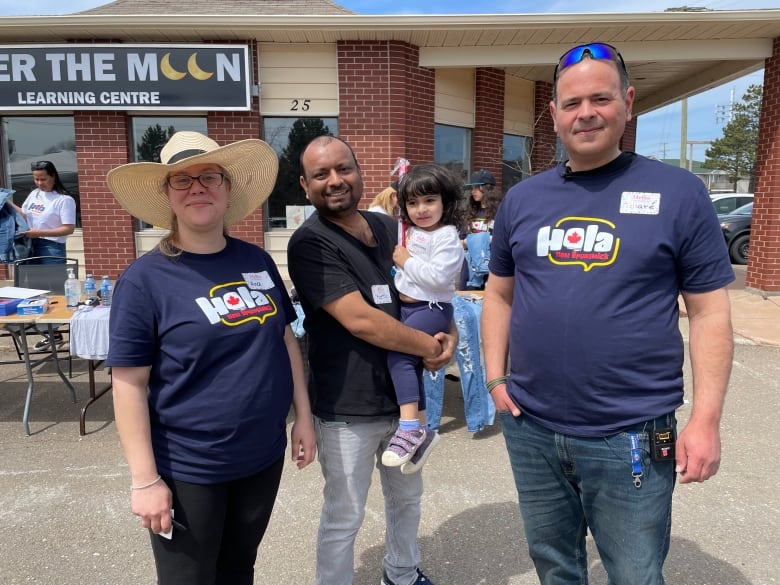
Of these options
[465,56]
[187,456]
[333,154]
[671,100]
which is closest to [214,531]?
[187,456]

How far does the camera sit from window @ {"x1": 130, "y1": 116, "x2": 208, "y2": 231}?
8.15 m

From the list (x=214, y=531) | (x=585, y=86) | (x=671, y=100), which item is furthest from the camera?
(x=671, y=100)

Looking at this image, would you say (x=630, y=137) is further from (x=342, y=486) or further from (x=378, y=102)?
(x=342, y=486)

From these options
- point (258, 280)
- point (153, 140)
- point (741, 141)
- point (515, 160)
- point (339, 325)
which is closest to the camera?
point (258, 280)

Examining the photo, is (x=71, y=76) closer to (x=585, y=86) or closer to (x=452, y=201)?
(x=452, y=201)

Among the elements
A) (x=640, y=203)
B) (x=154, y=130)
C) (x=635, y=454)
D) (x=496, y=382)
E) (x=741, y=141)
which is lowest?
(x=635, y=454)

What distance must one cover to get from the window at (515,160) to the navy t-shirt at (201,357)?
8.95 meters

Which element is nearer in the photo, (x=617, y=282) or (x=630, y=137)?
(x=617, y=282)

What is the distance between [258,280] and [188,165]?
1.37 ft

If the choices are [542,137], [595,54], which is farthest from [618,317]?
[542,137]

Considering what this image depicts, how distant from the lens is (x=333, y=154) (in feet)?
6.66

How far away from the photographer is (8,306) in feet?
14.3

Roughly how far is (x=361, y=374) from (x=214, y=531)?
0.71 m

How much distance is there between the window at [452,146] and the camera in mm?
9070
